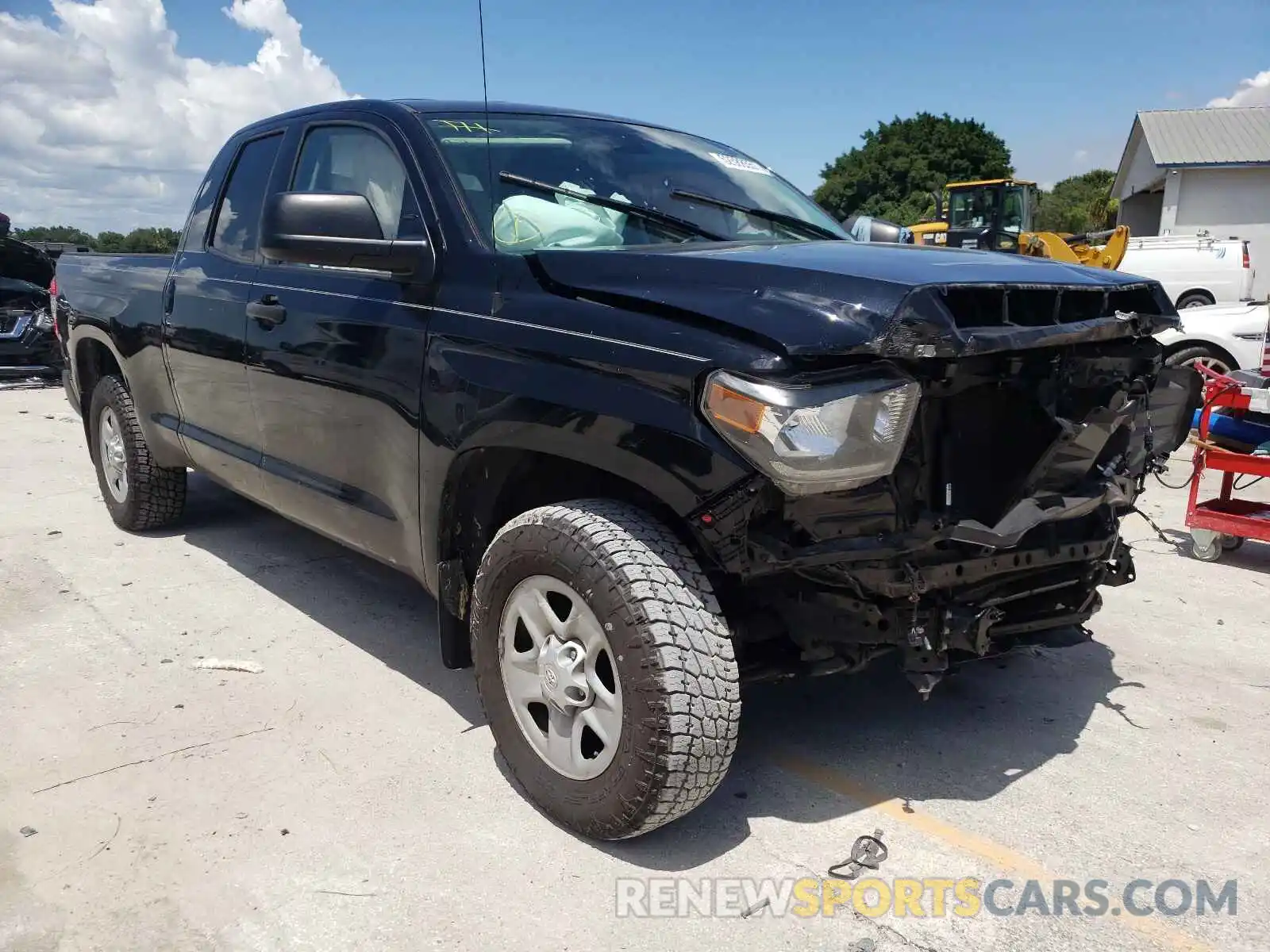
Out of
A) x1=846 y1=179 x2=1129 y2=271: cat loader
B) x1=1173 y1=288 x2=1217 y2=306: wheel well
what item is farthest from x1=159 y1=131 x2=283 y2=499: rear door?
x1=1173 y1=288 x2=1217 y2=306: wheel well

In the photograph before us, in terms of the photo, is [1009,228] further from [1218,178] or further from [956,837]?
[956,837]

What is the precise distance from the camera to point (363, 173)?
358 centimetres

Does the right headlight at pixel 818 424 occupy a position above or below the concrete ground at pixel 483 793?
above

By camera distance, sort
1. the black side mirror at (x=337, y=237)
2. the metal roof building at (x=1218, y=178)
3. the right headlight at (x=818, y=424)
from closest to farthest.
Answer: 1. the right headlight at (x=818, y=424)
2. the black side mirror at (x=337, y=237)
3. the metal roof building at (x=1218, y=178)

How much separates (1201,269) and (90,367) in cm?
1996

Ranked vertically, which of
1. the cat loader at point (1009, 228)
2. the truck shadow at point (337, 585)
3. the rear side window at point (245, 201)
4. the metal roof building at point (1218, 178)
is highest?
the metal roof building at point (1218, 178)

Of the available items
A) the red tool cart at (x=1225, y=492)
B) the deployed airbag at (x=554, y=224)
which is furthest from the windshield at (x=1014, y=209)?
the deployed airbag at (x=554, y=224)

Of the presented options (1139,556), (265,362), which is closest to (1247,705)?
(1139,556)

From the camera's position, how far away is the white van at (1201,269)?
64.0 feet

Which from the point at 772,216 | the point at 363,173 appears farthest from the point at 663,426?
the point at 363,173

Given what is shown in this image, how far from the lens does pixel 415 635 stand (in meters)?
4.11

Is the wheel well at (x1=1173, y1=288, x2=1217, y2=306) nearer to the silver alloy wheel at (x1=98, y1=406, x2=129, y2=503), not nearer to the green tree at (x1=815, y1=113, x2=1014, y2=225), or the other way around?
the silver alloy wheel at (x1=98, y1=406, x2=129, y2=503)

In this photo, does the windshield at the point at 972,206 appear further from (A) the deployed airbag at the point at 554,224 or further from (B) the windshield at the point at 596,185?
(A) the deployed airbag at the point at 554,224

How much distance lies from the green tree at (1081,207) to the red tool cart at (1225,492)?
32754 mm
